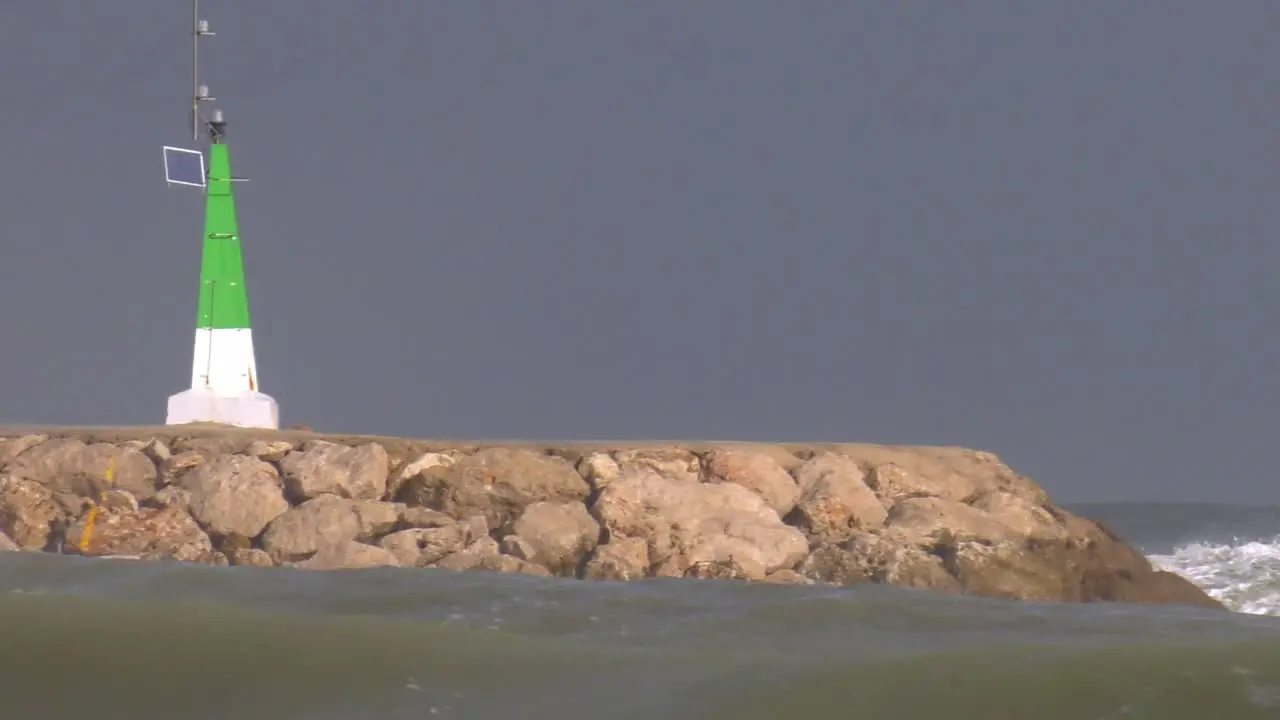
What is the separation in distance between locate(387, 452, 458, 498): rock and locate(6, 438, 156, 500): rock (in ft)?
5.13

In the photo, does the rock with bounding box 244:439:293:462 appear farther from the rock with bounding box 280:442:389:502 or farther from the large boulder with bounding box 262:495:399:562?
the large boulder with bounding box 262:495:399:562

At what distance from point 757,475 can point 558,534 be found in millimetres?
1536

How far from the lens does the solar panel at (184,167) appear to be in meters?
15.4

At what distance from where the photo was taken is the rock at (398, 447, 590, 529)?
1098cm

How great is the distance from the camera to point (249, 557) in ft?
34.5

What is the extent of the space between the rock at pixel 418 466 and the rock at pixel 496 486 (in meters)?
0.04

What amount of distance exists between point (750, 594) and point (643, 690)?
7.18 ft

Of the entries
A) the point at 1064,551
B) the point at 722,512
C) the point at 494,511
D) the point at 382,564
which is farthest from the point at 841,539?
the point at 382,564

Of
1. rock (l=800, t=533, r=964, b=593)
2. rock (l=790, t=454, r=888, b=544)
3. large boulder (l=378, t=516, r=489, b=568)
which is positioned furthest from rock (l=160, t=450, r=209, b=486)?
rock (l=800, t=533, r=964, b=593)

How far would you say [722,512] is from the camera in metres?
10.9

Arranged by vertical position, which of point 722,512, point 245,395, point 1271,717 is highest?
point 245,395

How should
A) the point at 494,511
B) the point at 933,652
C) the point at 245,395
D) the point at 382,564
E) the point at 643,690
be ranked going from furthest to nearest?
1. the point at 245,395
2. the point at 494,511
3. the point at 382,564
4. the point at 933,652
5. the point at 643,690

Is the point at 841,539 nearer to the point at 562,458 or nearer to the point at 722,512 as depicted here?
the point at 722,512

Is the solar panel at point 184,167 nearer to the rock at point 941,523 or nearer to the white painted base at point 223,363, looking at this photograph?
the white painted base at point 223,363
